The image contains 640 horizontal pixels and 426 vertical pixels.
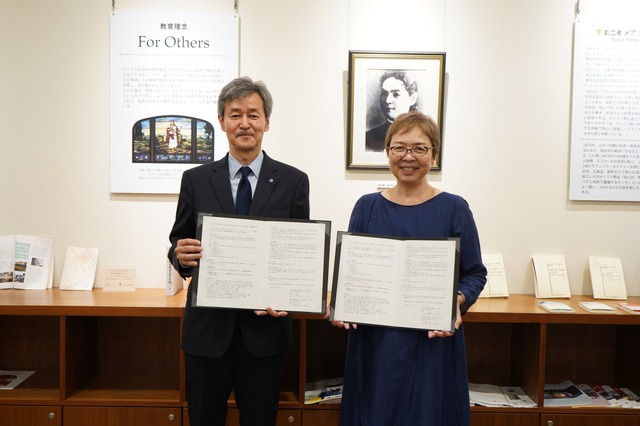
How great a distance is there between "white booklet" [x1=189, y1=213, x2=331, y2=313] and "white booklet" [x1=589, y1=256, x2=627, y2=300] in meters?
1.68

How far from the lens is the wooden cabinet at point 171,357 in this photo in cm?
223

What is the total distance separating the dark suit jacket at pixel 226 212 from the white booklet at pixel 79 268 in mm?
1069

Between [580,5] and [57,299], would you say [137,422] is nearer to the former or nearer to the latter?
[57,299]

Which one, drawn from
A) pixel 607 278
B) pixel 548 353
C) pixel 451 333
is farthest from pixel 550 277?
pixel 451 333

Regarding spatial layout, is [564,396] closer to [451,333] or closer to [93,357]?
[451,333]

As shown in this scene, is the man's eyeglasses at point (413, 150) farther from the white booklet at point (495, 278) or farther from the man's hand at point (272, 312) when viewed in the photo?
the white booklet at point (495, 278)

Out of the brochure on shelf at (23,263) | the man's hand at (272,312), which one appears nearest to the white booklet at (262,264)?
the man's hand at (272,312)

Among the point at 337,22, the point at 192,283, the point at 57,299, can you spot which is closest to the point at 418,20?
the point at 337,22

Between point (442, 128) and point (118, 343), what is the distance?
82.8 inches

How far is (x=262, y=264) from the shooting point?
1670 mm

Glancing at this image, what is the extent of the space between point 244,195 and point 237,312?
1.34ft

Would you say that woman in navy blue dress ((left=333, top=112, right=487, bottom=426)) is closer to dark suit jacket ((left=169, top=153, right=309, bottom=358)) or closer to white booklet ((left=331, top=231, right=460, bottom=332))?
white booklet ((left=331, top=231, right=460, bottom=332))

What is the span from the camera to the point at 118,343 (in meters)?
2.66

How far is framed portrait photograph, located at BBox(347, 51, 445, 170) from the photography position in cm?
256
